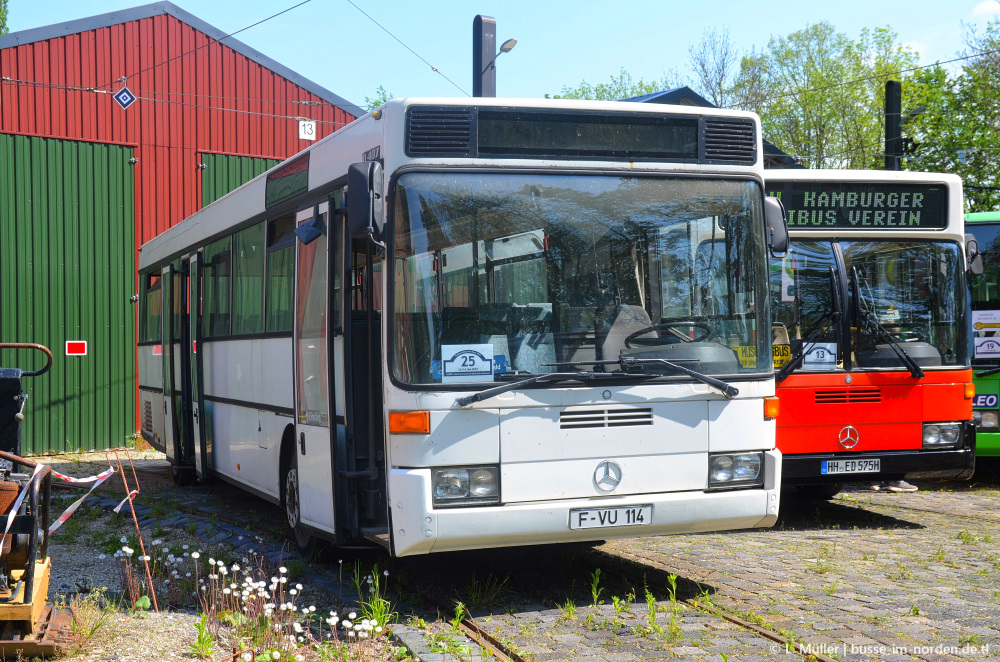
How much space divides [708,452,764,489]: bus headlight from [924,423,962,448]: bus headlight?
362 centimetres

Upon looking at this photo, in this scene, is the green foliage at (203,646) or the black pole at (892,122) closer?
the green foliage at (203,646)

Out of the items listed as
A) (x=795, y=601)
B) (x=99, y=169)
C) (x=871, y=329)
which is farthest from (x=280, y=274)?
(x=99, y=169)

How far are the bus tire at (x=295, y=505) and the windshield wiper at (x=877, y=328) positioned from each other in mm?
5032

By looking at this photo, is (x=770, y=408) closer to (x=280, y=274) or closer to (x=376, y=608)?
(x=376, y=608)

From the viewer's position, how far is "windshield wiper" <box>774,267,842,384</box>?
30.3 ft

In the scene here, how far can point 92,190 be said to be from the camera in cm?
1848

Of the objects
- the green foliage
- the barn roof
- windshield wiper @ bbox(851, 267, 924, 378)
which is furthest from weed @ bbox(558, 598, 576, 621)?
the barn roof

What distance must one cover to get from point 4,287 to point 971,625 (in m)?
16.3

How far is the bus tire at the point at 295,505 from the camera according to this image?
26.1 feet

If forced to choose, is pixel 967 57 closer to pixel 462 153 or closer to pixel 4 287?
pixel 4 287

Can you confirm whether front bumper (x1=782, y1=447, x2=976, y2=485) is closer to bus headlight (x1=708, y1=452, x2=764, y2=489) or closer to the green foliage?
bus headlight (x1=708, y1=452, x2=764, y2=489)

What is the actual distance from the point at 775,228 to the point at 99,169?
587 inches

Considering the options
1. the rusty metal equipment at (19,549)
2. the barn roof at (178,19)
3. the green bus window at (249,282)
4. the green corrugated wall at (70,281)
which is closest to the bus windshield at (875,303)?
the green bus window at (249,282)

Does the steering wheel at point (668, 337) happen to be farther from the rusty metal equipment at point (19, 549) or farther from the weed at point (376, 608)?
the rusty metal equipment at point (19, 549)
